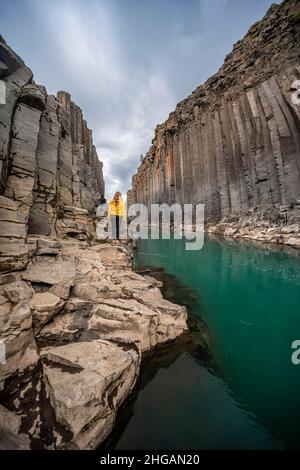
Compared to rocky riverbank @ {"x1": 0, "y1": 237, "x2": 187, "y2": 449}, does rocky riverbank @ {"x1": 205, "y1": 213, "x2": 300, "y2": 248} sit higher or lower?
higher

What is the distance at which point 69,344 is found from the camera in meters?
3.90

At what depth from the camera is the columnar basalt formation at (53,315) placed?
264cm

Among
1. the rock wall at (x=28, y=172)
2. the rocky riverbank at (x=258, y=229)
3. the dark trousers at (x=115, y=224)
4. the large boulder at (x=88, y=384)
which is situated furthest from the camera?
the rocky riverbank at (x=258, y=229)

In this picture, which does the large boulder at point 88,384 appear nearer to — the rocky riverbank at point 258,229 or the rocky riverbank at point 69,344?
the rocky riverbank at point 69,344

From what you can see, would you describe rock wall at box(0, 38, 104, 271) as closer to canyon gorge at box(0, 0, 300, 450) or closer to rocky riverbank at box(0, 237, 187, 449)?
canyon gorge at box(0, 0, 300, 450)

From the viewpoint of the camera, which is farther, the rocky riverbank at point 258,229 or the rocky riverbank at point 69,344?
the rocky riverbank at point 258,229

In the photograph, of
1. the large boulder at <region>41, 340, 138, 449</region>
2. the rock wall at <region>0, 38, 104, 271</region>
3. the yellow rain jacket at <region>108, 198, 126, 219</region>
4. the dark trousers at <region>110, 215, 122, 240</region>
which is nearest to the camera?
the large boulder at <region>41, 340, 138, 449</region>

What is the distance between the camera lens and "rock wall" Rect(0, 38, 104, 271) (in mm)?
5660

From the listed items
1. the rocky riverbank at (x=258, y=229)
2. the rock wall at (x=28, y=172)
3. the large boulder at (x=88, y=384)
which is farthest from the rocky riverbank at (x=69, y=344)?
the rocky riverbank at (x=258, y=229)

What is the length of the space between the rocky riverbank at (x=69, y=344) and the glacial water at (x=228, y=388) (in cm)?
47

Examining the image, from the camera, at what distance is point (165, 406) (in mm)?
3340

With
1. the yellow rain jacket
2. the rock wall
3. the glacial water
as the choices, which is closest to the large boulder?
the glacial water

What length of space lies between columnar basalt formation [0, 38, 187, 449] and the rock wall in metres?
0.04

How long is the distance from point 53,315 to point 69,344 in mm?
1043
